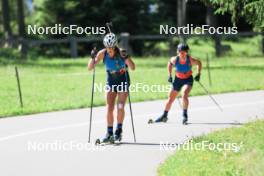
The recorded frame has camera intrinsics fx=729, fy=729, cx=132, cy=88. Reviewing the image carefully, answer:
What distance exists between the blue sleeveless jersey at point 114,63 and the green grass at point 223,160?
1.92 meters

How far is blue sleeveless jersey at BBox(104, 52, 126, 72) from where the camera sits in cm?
1324

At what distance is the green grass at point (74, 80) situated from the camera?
20.3 meters

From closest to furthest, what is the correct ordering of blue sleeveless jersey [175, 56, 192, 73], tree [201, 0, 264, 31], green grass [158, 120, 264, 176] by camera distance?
green grass [158, 120, 264, 176]
tree [201, 0, 264, 31]
blue sleeveless jersey [175, 56, 192, 73]

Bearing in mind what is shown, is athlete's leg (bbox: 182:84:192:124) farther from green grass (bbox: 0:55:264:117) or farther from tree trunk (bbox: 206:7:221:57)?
tree trunk (bbox: 206:7:221:57)

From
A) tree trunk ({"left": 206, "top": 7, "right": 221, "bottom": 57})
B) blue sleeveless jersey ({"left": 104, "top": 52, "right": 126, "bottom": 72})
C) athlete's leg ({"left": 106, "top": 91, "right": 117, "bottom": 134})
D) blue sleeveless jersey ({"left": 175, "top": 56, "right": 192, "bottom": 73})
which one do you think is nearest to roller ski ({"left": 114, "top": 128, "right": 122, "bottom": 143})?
athlete's leg ({"left": 106, "top": 91, "right": 117, "bottom": 134})

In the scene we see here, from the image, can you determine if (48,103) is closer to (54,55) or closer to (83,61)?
(83,61)

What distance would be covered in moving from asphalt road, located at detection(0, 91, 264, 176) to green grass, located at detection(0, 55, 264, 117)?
1.53 meters

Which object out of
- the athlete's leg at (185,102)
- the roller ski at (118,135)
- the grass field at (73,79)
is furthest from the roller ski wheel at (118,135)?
the grass field at (73,79)

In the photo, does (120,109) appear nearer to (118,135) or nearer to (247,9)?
(118,135)

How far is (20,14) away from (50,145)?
96.8 ft

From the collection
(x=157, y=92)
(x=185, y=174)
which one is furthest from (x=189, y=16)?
(x=185, y=174)

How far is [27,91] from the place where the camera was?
76.3 feet

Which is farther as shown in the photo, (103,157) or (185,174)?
(103,157)

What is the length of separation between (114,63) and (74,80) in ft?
43.1
